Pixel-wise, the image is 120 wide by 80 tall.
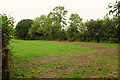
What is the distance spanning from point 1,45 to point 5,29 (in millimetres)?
494

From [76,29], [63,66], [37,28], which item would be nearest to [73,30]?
[76,29]

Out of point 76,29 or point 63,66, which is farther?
point 76,29

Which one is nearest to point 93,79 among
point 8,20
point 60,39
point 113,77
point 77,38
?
point 113,77

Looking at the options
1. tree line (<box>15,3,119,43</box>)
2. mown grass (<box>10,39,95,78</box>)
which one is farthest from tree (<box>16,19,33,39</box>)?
mown grass (<box>10,39,95,78</box>)

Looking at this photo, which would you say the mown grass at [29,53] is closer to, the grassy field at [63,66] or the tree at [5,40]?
the grassy field at [63,66]

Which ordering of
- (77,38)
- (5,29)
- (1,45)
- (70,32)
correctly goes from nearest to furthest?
(1,45)
(5,29)
(77,38)
(70,32)

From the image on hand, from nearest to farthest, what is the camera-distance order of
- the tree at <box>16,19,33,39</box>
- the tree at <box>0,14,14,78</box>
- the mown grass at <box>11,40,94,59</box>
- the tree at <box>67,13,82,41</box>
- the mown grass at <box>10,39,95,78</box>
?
1. the tree at <box>0,14,14,78</box>
2. the mown grass at <box>10,39,95,78</box>
3. the mown grass at <box>11,40,94,59</box>
4. the tree at <box>67,13,82,41</box>
5. the tree at <box>16,19,33,39</box>

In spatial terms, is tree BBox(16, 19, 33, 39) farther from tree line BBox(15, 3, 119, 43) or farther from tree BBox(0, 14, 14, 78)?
tree BBox(0, 14, 14, 78)

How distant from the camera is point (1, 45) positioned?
9.21 ft

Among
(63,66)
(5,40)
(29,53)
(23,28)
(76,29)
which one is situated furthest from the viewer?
(23,28)

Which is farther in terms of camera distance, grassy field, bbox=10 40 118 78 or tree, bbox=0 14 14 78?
grassy field, bbox=10 40 118 78

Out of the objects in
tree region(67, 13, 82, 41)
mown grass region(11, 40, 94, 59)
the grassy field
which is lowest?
the grassy field

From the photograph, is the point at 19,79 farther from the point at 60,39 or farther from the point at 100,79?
the point at 60,39

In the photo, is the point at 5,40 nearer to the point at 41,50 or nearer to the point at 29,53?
the point at 29,53
